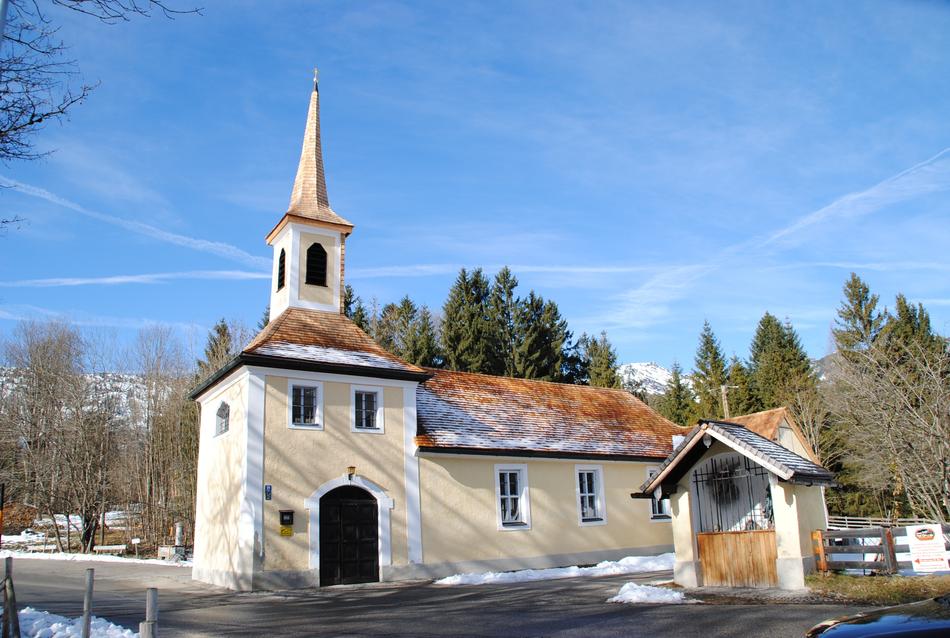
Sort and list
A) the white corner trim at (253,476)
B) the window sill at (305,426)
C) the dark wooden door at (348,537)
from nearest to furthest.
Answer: the white corner trim at (253,476) → the dark wooden door at (348,537) → the window sill at (305,426)

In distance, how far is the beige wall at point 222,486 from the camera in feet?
61.2

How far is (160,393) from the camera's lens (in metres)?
40.0

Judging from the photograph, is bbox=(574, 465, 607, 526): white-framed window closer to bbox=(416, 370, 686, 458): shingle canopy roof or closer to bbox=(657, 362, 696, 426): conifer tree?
bbox=(416, 370, 686, 458): shingle canopy roof

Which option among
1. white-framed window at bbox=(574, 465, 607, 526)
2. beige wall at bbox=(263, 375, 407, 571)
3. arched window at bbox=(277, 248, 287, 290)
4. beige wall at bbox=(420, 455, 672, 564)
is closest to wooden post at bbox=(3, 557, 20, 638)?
beige wall at bbox=(263, 375, 407, 571)

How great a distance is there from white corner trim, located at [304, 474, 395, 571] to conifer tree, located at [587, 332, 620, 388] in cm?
3352

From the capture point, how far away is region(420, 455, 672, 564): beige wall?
69.8ft

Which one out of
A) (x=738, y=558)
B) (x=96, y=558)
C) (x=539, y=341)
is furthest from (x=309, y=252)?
(x=539, y=341)

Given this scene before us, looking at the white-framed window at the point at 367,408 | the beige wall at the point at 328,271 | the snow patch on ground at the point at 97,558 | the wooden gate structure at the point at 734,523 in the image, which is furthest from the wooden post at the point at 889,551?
the snow patch on ground at the point at 97,558

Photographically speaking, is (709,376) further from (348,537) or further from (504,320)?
(348,537)

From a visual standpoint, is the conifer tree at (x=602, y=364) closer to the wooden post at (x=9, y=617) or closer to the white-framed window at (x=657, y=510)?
the white-framed window at (x=657, y=510)

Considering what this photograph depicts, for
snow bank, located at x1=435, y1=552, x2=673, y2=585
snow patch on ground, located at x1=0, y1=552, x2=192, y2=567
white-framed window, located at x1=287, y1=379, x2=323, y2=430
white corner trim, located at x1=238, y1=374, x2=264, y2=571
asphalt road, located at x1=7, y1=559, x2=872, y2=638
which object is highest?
white-framed window, located at x1=287, y1=379, x2=323, y2=430

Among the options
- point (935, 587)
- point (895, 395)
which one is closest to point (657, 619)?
point (935, 587)

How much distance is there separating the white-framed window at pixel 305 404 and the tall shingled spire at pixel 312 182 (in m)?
6.17

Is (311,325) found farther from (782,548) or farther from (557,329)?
→ (557,329)
